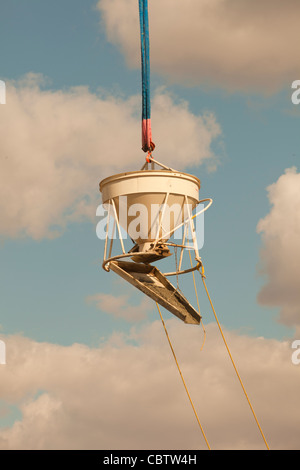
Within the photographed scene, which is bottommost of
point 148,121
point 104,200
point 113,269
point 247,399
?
point 247,399

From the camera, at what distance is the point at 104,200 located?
46812mm

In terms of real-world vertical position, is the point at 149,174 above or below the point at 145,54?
below

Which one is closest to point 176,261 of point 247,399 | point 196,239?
point 196,239

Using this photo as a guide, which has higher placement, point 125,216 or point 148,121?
point 148,121

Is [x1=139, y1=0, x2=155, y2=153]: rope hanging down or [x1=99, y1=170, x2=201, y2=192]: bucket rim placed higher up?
[x1=139, y1=0, x2=155, y2=153]: rope hanging down

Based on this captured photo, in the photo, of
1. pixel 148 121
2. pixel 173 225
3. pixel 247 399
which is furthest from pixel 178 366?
pixel 148 121

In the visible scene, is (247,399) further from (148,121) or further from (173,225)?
(148,121)

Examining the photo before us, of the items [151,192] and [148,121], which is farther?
[148,121]

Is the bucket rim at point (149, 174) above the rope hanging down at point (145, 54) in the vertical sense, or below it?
below

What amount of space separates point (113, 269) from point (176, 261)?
3435 millimetres

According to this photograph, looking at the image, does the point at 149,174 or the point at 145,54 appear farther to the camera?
the point at 145,54

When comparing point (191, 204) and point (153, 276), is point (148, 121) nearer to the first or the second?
point (191, 204)

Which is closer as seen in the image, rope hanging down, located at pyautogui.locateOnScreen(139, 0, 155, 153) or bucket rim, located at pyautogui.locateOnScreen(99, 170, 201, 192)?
bucket rim, located at pyautogui.locateOnScreen(99, 170, 201, 192)

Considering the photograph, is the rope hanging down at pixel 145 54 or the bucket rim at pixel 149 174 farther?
the rope hanging down at pixel 145 54
